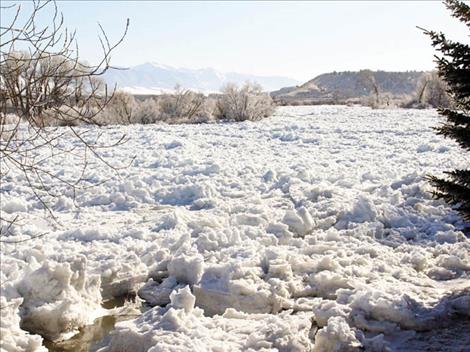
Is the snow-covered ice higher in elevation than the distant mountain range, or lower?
lower

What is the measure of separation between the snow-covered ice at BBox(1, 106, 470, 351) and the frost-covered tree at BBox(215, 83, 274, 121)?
13444 millimetres

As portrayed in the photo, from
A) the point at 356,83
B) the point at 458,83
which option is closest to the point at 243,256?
the point at 458,83

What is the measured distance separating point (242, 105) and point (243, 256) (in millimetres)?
20095

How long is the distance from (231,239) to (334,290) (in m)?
1.82

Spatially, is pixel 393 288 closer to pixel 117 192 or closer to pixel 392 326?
pixel 392 326

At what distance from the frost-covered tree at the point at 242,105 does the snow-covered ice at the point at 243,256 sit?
44.1 ft

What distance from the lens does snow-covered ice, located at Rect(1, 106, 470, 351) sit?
15.2ft

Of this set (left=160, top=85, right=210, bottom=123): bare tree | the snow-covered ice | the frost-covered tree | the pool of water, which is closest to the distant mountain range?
(left=160, top=85, right=210, bottom=123): bare tree

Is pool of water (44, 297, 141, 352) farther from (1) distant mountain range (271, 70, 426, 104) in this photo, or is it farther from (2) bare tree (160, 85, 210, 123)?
(1) distant mountain range (271, 70, 426, 104)

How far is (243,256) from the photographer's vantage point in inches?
259

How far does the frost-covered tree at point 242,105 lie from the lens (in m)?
26.0

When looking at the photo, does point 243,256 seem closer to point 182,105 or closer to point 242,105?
point 242,105

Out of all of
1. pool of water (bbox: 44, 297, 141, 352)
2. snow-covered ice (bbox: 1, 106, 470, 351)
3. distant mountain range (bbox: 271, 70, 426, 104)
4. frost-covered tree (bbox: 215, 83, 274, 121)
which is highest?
distant mountain range (bbox: 271, 70, 426, 104)

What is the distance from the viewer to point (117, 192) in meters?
10.0
